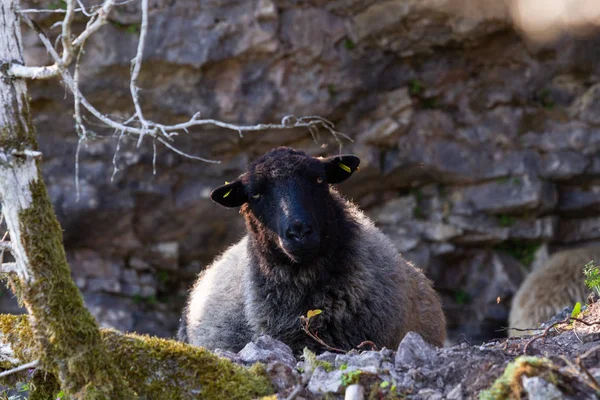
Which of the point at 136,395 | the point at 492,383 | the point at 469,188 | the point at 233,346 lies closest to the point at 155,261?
the point at 469,188

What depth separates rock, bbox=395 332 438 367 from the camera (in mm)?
4043

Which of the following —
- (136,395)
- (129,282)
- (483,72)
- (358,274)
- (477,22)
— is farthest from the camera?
(129,282)

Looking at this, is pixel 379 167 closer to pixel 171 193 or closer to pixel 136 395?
pixel 171 193

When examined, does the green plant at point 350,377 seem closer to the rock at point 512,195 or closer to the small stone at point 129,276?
the rock at point 512,195

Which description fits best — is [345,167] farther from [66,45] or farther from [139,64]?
[66,45]

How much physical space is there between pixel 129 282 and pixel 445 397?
385 inches

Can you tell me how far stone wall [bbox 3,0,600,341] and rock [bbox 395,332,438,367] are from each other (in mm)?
7738

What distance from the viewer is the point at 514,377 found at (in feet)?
11.0

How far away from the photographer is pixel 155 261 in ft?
42.0

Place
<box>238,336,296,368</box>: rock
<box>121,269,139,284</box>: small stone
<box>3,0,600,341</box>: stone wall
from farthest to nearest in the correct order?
1. <box>121,269,139,284</box>: small stone
2. <box>3,0,600,341</box>: stone wall
3. <box>238,336,296,368</box>: rock

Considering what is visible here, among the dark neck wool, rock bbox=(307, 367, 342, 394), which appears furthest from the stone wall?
rock bbox=(307, 367, 342, 394)

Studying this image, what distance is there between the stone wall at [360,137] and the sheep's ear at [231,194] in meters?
5.38

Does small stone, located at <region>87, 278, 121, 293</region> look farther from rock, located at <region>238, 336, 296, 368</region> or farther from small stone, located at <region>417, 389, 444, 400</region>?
small stone, located at <region>417, 389, 444, 400</region>

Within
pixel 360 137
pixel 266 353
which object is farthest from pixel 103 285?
pixel 266 353
